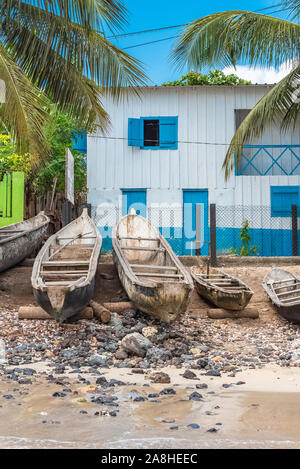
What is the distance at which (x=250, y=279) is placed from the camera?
1109 cm

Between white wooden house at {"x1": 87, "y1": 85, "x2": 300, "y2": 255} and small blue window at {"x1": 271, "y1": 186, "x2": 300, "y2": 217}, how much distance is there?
0.11 ft

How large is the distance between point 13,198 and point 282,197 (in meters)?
8.88

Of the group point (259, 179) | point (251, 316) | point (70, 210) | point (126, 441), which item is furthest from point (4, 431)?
point (259, 179)

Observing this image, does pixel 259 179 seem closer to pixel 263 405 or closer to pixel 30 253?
pixel 30 253

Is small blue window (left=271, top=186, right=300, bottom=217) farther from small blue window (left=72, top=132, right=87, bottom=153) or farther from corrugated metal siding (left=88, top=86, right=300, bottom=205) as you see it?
small blue window (left=72, top=132, right=87, bottom=153)

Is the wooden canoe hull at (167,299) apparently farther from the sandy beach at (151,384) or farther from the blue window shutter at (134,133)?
the blue window shutter at (134,133)

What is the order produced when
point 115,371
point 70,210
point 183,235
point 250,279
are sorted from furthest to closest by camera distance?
point 183,235, point 70,210, point 250,279, point 115,371

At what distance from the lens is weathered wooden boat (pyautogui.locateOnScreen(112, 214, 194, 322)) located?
7.02m

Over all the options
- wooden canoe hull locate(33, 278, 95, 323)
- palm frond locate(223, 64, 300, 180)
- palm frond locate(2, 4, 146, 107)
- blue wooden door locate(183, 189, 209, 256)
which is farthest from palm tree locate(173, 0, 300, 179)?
wooden canoe hull locate(33, 278, 95, 323)

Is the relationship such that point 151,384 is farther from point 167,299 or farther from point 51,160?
point 51,160

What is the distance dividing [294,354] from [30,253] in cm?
706

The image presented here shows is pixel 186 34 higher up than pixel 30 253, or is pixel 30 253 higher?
pixel 186 34

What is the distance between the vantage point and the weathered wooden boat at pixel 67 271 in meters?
6.78

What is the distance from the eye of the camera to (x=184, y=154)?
16766 millimetres
